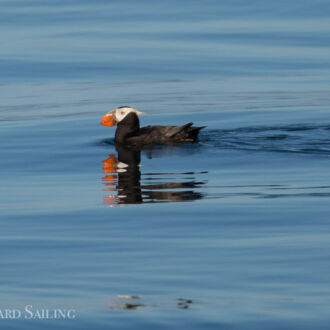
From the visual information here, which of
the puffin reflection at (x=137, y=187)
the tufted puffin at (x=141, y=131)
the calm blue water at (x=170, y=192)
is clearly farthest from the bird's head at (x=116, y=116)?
the puffin reflection at (x=137, y=187)

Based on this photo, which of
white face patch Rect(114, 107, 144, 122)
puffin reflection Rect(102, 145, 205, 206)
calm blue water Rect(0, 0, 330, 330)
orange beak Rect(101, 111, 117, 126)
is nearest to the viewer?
calm blue water Rect(0, 0, 330, 330)

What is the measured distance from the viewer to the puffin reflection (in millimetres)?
10406

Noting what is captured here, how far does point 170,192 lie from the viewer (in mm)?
10688

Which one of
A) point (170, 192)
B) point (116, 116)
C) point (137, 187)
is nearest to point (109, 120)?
point (116, 116)

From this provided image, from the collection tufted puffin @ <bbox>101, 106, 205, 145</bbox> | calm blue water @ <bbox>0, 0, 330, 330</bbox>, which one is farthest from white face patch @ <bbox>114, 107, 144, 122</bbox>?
calm blue water @ <bbox>0, 0, 330, 330</bbox>

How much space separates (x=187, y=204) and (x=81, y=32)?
23135 millimetres

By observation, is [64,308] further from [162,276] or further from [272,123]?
[272,123]

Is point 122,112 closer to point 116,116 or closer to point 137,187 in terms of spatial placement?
point 116,116

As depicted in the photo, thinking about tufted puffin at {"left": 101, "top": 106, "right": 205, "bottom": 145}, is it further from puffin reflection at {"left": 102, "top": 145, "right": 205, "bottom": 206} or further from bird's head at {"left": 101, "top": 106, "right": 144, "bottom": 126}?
puffin reflection at {"left": 102, "top": 145, "right": 205, "bottom": 206}

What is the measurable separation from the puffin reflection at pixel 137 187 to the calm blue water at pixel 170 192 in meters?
0.04

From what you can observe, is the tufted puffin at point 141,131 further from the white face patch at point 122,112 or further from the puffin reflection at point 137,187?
the puffin reflection at point 137,187

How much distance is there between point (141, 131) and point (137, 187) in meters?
3.92

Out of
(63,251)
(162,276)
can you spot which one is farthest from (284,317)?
(63,251)

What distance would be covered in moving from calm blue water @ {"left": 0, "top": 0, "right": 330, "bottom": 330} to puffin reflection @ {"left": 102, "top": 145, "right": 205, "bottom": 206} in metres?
0.04
